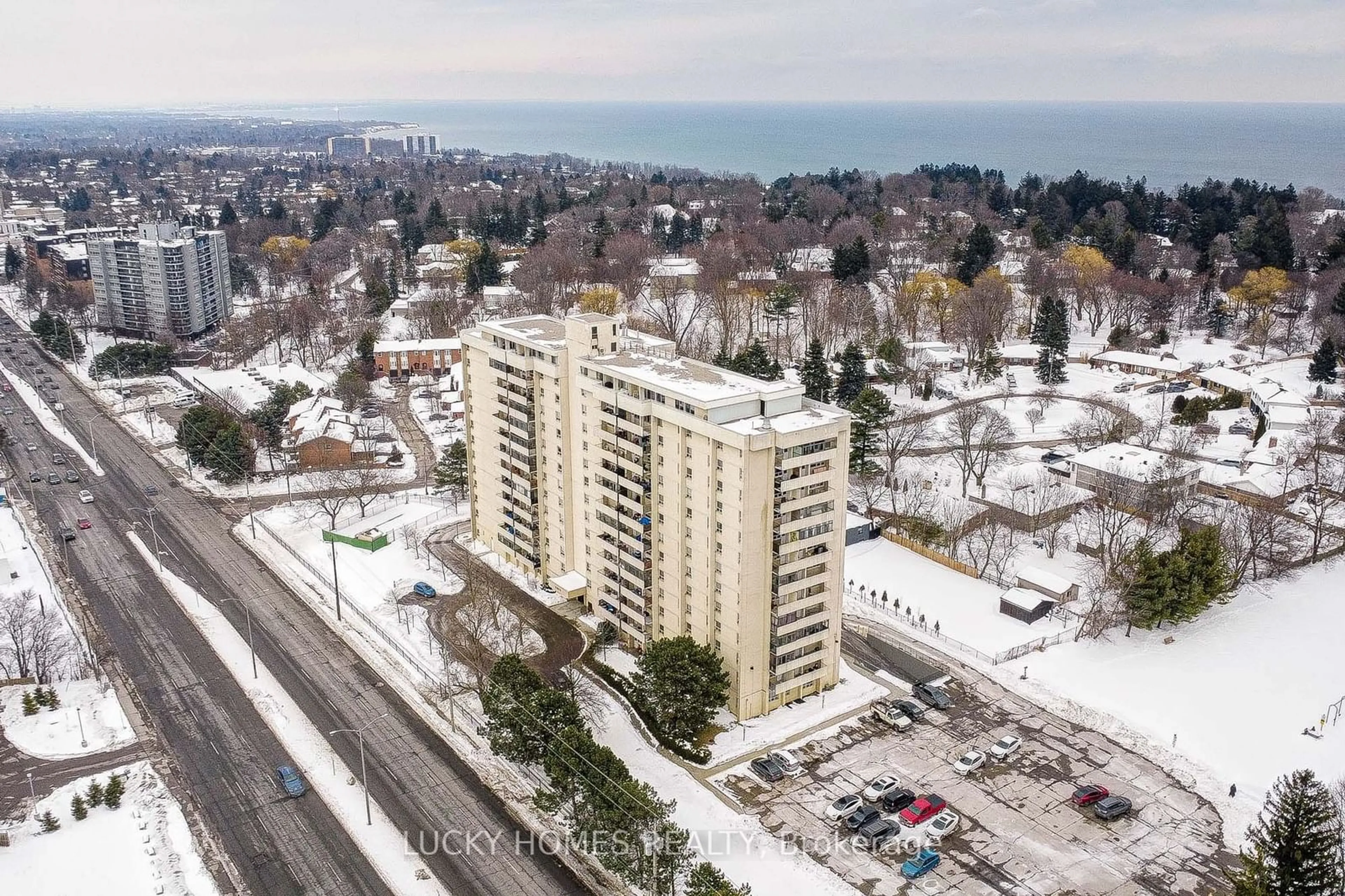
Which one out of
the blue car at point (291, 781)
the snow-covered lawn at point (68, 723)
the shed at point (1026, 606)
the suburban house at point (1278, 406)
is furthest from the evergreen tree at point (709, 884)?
the suburban house at point (1278, 406)

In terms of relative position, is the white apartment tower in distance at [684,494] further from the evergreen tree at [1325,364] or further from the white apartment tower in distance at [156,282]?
the white apartment tower in distance at [156,282]

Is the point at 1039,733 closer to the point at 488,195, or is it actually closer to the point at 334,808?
the point at 334,808

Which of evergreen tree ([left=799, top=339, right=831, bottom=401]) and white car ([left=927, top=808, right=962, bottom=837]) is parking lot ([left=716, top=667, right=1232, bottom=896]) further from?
evergreen tree ([left=799, top=339, right=831, bottom=401])

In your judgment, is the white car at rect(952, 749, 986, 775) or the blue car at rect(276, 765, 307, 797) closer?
the blue car at rect(276, 765, 307, 797)

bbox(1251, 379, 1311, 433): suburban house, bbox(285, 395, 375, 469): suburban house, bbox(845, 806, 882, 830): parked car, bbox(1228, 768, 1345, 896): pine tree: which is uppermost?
bbox(1251, 379, 1311, 433): suburban house

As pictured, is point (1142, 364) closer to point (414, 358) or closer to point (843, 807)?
point (414, 358)

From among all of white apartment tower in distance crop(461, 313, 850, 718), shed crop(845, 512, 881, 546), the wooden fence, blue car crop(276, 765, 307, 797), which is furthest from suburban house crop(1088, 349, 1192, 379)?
blue car crop(276, 765, 307, 797)
